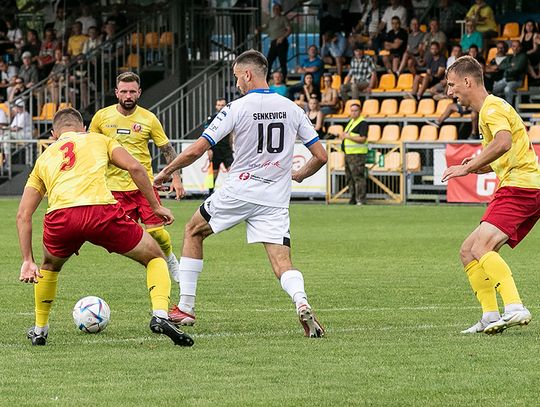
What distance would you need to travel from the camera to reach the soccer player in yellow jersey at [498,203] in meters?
9.23

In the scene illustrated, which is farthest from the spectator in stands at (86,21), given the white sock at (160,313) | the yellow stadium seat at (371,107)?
the white sock at (160,313)

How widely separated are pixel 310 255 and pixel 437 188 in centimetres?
1099

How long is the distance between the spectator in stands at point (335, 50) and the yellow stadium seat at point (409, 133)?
347 centimetres

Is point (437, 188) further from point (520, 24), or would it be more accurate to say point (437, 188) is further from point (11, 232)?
point (11, 232)

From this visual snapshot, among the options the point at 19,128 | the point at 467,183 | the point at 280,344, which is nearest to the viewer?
the point at 280,344

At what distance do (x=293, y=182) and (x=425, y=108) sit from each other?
14.1ft

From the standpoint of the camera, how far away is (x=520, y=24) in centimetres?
3284

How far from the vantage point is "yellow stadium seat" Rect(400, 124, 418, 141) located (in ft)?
97.2

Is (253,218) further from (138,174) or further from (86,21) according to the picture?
(86,21)

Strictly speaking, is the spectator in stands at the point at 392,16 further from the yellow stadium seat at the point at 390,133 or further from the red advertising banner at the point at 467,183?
the red advertising banner at the point at 467,183

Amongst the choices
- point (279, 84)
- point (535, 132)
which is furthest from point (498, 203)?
point (279, 84)

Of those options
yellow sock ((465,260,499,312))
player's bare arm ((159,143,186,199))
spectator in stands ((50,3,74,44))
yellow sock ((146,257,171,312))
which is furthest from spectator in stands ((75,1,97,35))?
yellow sock ((146,257,171,312))

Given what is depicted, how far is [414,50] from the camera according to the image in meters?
31.8

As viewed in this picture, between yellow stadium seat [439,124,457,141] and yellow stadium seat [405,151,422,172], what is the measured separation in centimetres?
159
